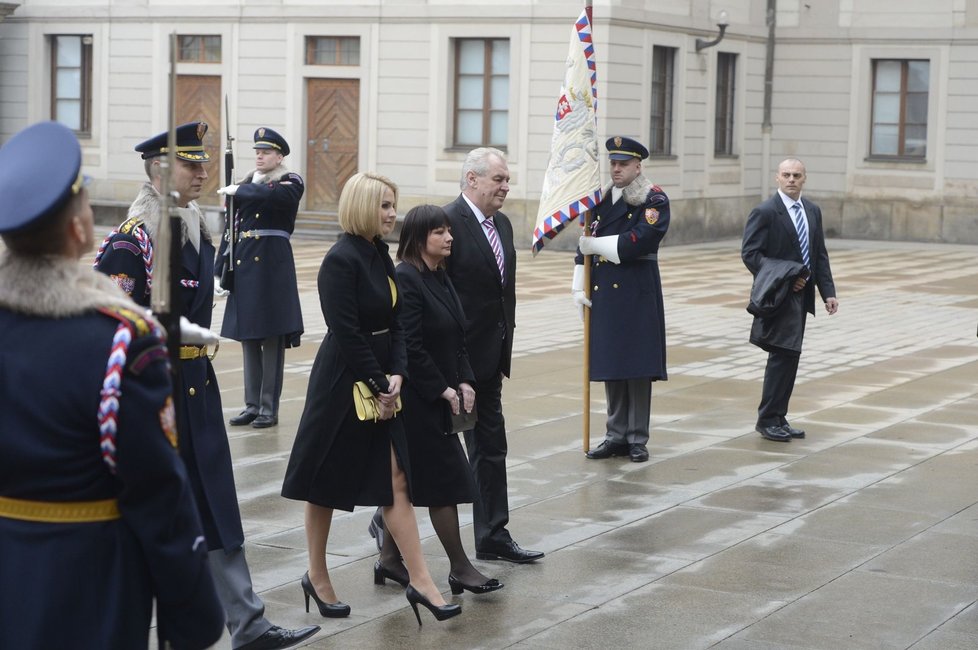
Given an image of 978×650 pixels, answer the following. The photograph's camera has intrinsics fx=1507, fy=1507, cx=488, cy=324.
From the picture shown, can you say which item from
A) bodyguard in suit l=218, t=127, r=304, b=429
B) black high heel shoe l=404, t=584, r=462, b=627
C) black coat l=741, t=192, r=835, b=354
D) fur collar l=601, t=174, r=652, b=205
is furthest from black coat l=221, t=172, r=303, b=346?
black high heel shoe l=404, t=584, r=462, b=627

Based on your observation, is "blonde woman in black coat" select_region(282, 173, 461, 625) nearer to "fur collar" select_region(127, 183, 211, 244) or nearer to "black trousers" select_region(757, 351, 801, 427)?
"fur collar" select_region(127, 183, 211, 244)

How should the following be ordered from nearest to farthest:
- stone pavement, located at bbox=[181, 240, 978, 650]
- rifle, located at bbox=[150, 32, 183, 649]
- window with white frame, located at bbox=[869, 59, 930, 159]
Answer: rifle, located at bbox=[150, 32, 183, 649], stone pavement, located at bbox=[181, 240, 978, 650], window with white frame, located at bbox=[869, 59, 930, 159]

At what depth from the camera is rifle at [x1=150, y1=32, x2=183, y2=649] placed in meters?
3.27

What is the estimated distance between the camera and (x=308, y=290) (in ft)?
59.0

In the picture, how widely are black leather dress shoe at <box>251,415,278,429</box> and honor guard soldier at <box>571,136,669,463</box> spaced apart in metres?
2.13

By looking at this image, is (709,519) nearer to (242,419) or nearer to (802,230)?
(802,230)

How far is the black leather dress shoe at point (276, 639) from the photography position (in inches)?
206

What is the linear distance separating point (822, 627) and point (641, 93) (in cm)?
2026

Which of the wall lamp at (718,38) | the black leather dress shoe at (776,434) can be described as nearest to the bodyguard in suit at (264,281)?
the black leather dress shoe at (776,434)

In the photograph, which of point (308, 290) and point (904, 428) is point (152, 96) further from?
point (904, 428)

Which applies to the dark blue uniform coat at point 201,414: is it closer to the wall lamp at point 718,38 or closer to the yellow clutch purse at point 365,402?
the yellow clutch purse at point 365,402

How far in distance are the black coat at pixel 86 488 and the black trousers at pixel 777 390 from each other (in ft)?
22.2

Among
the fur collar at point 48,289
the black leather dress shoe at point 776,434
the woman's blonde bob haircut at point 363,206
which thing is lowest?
the black leather dress shoe at point 776,434

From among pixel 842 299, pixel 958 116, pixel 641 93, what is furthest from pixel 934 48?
pixel 842 299
